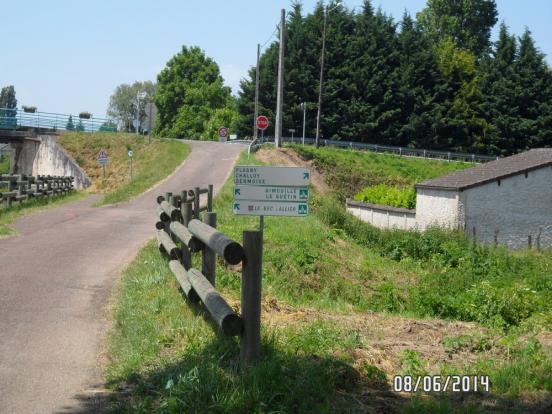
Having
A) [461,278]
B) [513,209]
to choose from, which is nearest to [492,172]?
[513,209]

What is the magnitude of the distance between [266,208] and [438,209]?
89.3ft

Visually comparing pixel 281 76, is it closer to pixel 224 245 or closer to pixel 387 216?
pixel 387 216

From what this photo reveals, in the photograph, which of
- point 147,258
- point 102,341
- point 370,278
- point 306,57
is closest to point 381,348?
point 102,341

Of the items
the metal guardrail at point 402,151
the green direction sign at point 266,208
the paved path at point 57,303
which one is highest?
the metal guardrail at point 402,151

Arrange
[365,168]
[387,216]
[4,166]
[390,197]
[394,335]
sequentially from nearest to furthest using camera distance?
1. [394,335]
2. [387,216]
3. [390,197]
4. [365,168]
5. [4,166]

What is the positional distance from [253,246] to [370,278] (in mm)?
11274

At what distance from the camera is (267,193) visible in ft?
21.7

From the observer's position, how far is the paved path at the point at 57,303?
5.85 m

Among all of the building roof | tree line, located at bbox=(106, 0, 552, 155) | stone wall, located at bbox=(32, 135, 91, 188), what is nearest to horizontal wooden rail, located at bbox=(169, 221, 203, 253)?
the building roof

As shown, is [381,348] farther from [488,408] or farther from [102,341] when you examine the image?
[102,341]

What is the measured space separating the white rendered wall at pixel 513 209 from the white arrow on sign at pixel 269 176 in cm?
2593

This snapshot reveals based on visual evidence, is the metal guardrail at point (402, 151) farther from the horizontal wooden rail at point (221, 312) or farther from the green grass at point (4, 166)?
the horizontal wooden rail at point (221, 312)
